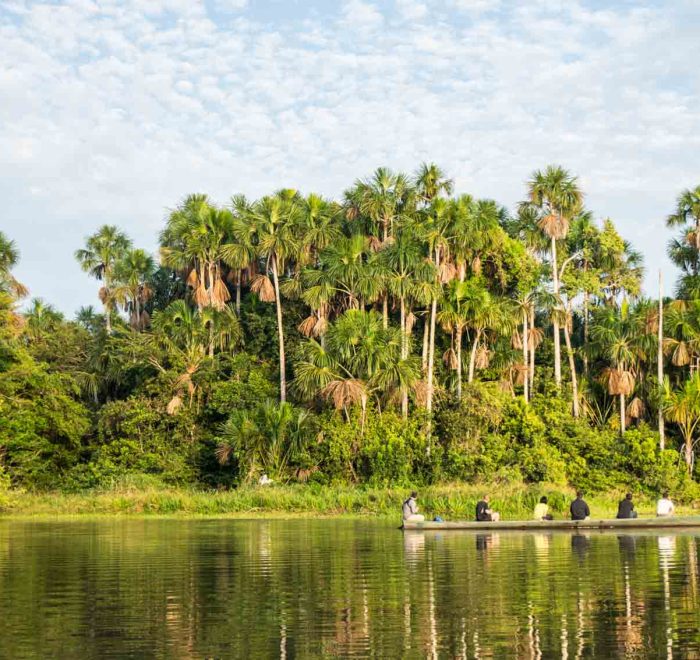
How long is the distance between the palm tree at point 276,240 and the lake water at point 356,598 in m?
28.4

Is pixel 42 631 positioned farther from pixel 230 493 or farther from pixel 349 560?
pixel 230 493

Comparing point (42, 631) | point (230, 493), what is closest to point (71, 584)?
point (42, 631)

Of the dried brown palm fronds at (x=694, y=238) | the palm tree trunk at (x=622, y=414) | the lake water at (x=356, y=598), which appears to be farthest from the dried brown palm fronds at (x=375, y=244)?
the lake water at (x=356, y=598)

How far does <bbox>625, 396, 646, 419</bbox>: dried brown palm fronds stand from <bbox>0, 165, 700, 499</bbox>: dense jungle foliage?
0.14 meters

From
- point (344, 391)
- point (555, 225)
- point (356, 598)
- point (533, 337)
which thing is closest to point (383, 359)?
point (344, 391)

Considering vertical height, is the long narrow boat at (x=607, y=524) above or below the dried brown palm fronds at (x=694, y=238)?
below

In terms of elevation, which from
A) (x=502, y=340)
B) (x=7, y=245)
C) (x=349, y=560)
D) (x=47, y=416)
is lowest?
(x=349, y=560)

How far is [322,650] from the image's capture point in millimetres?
11469

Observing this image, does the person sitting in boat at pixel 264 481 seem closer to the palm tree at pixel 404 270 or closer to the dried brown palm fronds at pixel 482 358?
the palm tree at pixel 404 270

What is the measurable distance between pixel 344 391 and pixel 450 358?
877cm

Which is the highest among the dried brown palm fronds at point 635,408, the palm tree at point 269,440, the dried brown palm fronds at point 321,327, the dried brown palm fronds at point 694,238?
the dried brown palm fronds at point 694,238

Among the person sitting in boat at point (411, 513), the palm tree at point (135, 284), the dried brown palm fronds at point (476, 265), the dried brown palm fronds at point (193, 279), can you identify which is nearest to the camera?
the person sitting in boat at point (411, 513)

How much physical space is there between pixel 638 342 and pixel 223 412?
70.9ft

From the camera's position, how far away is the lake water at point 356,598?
38.3 feet
